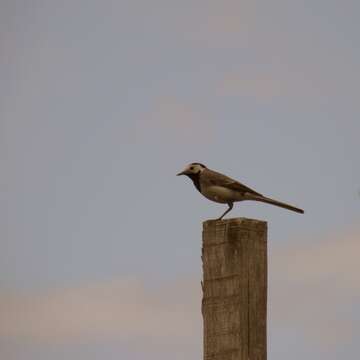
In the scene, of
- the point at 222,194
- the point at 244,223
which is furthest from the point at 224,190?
the point at 244,223

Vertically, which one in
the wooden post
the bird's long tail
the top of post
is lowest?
the wooden post

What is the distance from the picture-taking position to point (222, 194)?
10.7 meters

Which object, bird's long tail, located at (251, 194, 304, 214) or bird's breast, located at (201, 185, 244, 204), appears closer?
bird's long tail, located at (251, 194, 304, 214)

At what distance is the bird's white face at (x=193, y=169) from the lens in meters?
11.8

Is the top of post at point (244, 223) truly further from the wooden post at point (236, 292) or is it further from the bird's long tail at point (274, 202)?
the bird's long tail at point (274, 202)

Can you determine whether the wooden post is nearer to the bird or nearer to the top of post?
the top of post

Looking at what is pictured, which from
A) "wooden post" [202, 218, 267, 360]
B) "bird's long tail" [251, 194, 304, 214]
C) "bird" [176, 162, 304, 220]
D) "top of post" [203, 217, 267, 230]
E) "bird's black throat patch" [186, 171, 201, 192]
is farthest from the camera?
"bird's black throat patch" [186, 171, 201, 192]

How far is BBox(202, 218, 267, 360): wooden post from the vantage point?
16.9 ft

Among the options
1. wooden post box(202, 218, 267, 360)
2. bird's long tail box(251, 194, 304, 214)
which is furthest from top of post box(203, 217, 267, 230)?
bird's long tail box(251, 194, 304, 214)

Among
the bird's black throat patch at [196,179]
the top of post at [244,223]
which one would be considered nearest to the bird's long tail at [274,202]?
the bird's black throat patch at [196,179]

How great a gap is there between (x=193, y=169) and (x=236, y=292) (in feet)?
22.2

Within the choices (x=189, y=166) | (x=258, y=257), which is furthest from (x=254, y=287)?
(x=189, y=166)

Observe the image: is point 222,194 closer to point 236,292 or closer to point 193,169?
point 193,169

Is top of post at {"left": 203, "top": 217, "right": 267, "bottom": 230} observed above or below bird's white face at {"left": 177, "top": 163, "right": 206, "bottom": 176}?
below
